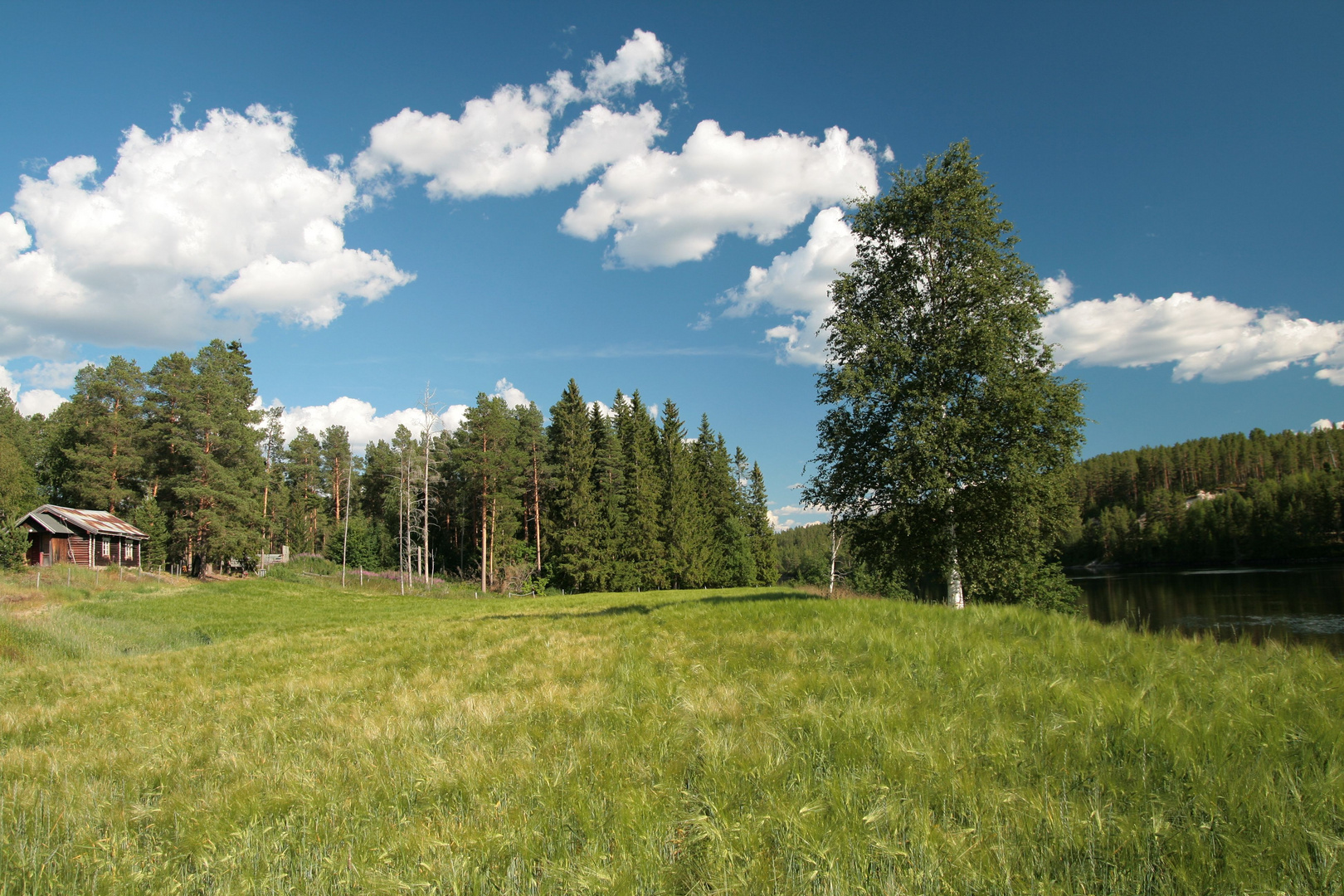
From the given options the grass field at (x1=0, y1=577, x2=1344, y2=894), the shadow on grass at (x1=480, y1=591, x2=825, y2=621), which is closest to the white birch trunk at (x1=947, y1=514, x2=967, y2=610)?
the shadow on grass at (x1=480, y1=591, x2=825, y2=621)

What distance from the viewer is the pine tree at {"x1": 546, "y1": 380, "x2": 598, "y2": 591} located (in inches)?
2083

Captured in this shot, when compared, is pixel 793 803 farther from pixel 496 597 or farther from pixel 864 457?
pixel 496 597

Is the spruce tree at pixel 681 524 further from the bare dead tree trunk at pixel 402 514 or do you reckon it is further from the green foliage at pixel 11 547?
the green foliage at pixel 11 547

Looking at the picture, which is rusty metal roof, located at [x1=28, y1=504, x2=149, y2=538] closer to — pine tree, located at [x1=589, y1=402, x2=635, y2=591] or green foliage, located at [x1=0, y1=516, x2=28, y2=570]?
green foliage, located at [x1=0, y1=516, x2=28, y2=570]

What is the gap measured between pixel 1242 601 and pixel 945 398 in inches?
2028

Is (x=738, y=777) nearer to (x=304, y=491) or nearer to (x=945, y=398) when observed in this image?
(x=945, y=398)

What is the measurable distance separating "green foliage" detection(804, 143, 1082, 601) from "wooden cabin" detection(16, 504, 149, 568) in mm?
58568

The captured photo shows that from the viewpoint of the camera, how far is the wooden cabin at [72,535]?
46.2 metres

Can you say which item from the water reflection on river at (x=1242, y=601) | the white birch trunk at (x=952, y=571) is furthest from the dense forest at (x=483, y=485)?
the white birch trunk at (x=952, y=571)

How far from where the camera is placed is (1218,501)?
112000 mm

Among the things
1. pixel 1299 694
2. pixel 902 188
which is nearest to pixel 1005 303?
pixel 902 188

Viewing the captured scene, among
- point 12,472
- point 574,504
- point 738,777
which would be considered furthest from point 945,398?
point 12,472

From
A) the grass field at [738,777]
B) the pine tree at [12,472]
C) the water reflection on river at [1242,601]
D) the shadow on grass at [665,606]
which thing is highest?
the pine tree at [12,472]

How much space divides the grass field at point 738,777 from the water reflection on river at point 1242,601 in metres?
16.9
